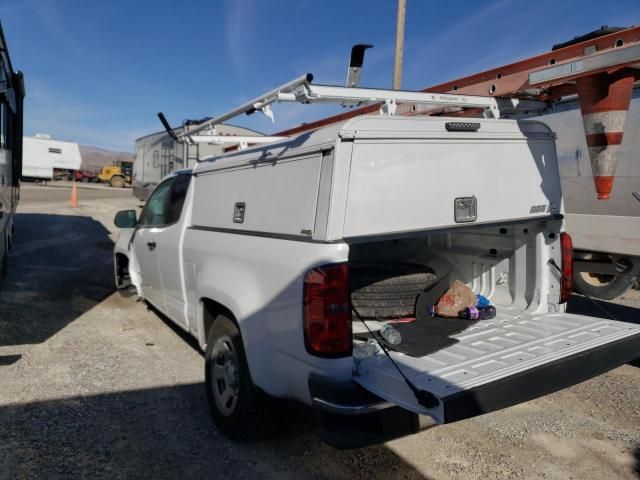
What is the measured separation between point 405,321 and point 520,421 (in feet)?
3.84

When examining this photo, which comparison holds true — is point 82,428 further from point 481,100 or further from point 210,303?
Answer: point 481,100

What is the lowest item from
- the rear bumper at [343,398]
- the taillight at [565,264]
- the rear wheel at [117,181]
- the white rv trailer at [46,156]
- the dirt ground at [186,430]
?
the dirt ground at [186,430]

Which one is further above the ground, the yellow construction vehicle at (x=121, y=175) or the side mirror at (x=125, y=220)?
the yellow construction vehicle at (x=121, y=175)

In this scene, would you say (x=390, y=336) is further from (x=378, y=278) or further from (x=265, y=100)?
(x=265, y=100)

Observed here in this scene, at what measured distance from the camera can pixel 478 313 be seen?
12.1 feet

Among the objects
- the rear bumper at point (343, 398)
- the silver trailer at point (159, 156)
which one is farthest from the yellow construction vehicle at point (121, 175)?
the rear bumper at point (343, 398)

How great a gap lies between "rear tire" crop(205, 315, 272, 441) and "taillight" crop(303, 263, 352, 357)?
0.78 meters

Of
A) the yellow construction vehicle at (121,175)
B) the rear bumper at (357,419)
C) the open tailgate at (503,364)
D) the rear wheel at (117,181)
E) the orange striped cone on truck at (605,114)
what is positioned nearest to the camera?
the open tailgate at (503,364)

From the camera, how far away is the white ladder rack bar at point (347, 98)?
8.81 ft

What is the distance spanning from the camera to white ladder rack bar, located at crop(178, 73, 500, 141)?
2.69m

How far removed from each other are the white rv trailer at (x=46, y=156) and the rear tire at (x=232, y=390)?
39.1m

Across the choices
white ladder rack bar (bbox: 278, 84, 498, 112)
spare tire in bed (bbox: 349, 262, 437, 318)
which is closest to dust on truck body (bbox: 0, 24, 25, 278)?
spare tire in bed (bbox: 349, 262, 437, 318)

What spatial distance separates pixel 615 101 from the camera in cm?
299

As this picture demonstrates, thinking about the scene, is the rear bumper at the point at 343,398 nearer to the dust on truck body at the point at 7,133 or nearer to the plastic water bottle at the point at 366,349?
the plastic water bottle at the point at 366,349
